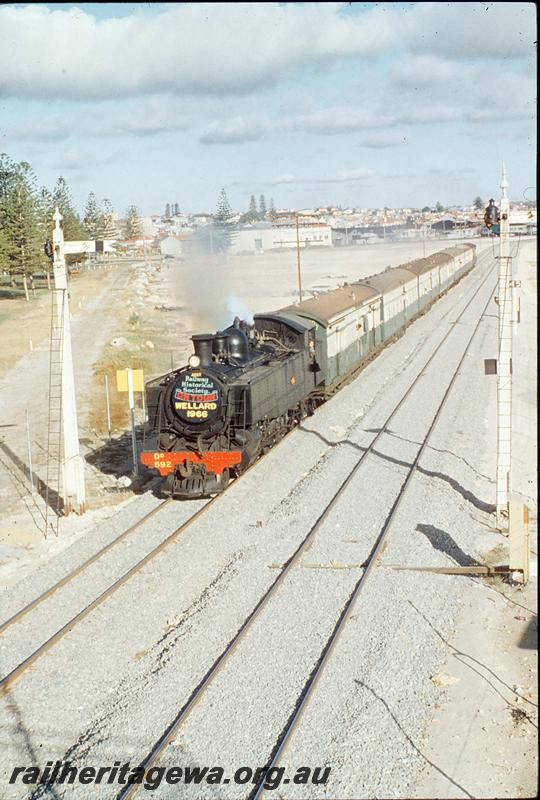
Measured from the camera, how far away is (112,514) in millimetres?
17562

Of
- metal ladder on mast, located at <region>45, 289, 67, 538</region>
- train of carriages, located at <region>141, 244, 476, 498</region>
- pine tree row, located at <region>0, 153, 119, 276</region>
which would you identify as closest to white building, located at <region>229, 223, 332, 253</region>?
pine tree row, located at <region>0, 153, 119, 276</region>

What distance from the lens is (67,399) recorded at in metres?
17.2

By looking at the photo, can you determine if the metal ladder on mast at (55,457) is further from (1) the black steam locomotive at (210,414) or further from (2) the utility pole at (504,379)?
(2) the utility pole at (504,379)

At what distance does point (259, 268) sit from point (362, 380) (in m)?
78.6

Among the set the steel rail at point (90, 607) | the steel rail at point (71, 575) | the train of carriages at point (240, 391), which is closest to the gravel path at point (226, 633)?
the steel rail at point (90, 607)

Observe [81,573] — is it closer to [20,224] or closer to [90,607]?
[90,607]

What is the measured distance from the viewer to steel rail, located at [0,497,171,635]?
12312 mm

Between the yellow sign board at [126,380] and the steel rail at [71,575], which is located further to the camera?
the yellow sign board at [126,380]

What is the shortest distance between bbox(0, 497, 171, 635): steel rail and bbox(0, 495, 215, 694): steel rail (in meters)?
0.79

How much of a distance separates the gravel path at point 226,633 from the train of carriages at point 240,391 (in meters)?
1.00

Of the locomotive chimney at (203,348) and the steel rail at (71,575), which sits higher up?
the locomotive chimney at (203,348)

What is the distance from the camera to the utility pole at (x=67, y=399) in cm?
1672

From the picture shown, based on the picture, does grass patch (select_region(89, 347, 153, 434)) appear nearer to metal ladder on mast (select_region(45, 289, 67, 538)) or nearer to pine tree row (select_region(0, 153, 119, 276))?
metal ladder on mast (select_region(45, 289, 67, 538))

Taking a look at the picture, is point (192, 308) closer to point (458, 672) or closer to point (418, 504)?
point (418, 504)
